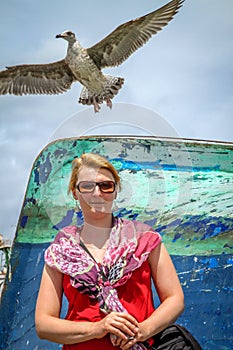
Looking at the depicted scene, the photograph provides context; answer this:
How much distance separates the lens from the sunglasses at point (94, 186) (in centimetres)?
213

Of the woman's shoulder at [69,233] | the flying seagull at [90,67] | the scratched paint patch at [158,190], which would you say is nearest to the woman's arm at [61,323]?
the woman's shoulder at [69,233]

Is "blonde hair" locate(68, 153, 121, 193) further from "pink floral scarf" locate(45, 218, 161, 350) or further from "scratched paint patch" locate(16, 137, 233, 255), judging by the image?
"scratched paint patch" locate(16, 137, 233, 255)

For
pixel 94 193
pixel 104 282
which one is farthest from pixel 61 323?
pixel 94 193

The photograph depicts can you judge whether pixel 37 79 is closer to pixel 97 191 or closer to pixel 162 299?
pixel 97 191

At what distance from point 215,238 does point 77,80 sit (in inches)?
197

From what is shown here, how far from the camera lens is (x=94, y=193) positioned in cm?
213

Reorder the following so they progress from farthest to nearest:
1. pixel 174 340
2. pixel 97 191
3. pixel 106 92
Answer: pixel 106 92
pixel 97 191
pixel 174 340

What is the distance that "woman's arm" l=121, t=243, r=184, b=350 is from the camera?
192 cm

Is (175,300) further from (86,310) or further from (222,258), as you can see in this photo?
(222,258)

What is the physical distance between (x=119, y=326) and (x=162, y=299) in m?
0.26

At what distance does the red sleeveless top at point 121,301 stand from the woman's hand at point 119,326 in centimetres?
9

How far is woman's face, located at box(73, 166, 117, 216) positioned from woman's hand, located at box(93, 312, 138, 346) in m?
0.44

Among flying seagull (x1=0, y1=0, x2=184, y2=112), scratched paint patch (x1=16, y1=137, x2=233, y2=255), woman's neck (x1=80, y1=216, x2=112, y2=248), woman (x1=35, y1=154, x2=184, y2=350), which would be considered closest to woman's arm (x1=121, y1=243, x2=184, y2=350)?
woman (x1=35, y1=154, x2=184, y2=350)

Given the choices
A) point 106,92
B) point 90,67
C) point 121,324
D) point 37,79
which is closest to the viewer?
point 121,324
